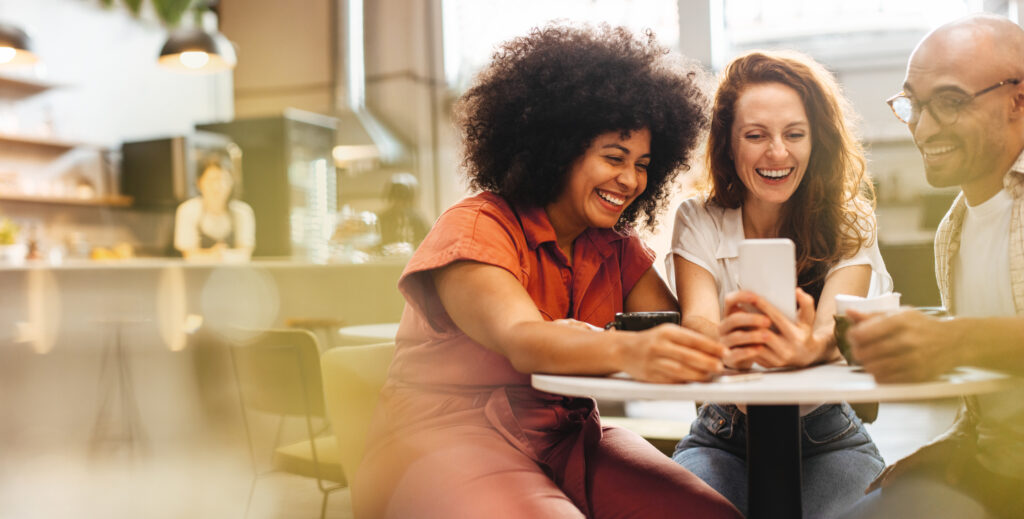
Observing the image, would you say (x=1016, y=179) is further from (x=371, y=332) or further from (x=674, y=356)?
(x=371, y=332)

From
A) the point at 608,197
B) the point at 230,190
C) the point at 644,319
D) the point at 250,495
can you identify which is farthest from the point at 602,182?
the point at 230,190

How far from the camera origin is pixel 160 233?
25.3 feet

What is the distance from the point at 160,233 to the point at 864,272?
7.40 meters

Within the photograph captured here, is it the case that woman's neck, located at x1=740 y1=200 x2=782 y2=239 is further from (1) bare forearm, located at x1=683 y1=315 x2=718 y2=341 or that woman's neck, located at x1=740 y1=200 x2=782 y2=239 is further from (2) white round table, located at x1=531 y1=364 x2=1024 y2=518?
(2) white round table, located at x1=531 y1=364 x2=1024 y2=518

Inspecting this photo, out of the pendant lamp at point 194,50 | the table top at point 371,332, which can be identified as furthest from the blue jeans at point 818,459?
the pendant lamp at point 194,50

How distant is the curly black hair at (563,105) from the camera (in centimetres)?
153

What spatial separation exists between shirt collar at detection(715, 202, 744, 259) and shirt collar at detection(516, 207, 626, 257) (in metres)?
0.21

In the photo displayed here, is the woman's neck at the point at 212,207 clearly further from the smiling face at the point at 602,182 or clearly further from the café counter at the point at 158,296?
the smiling face at the point at 602,182

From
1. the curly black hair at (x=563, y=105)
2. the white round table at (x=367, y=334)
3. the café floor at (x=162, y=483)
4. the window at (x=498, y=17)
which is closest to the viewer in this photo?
the curly black hair at (x=563, y=105)

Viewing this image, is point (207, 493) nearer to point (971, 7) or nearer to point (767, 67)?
point (767, 67)

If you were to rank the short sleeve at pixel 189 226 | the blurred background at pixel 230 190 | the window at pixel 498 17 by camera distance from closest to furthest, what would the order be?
the blurred background at pixel 230 190, the short sleeve at pixel 189 226, the window at pixel 498 17

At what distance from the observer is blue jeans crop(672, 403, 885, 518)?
62.6 inches

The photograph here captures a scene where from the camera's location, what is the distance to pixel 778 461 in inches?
48.9

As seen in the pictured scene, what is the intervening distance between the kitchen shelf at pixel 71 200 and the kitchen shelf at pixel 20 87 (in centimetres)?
84
